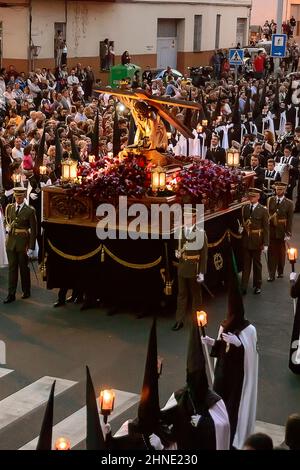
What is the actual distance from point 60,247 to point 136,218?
4.76 feet

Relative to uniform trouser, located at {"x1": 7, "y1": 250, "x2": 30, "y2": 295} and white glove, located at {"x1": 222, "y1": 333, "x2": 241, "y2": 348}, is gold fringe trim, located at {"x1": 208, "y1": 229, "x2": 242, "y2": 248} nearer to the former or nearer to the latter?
uniform trouser, located at {"x1": 7, "y1": 250, "x2": 30, "y2": 295}

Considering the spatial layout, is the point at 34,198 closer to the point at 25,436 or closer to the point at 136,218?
the point at 136,218

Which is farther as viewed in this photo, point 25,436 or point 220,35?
point 220,35

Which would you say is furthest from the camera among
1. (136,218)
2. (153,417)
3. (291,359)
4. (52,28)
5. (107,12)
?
(107,12)

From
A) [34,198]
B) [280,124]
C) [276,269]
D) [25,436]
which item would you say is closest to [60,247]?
[34,198]

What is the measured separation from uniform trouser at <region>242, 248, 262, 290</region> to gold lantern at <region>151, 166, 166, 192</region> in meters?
2.15

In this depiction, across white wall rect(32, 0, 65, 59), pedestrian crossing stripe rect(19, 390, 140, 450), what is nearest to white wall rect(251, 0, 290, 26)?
white wall rect(32, 0, 65, 59)

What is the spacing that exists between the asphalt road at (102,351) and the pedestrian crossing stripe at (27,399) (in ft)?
0.09

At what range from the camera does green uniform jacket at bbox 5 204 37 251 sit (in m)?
15.1

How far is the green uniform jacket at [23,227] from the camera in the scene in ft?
49.4

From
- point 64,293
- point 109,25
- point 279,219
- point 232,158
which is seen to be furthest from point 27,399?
point 109,25

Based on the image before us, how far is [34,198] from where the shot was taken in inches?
661

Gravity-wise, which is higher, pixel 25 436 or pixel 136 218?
pixel 136 218

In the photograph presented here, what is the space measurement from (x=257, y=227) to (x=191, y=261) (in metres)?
2.11
